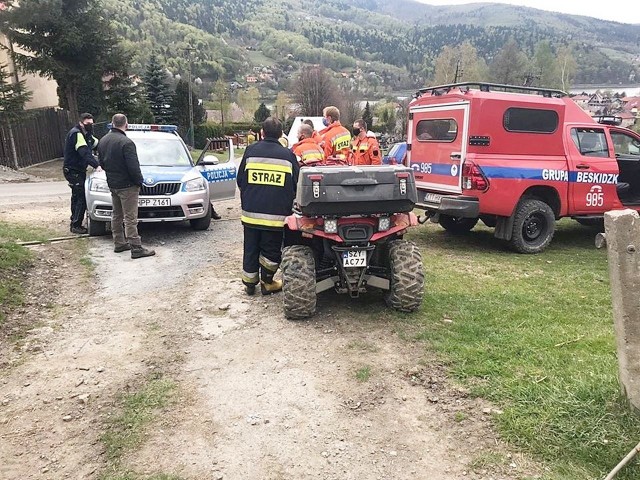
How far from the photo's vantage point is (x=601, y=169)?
852 cm

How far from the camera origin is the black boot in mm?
7391

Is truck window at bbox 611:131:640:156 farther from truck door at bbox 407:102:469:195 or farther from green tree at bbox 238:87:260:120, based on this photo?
green tree at bbox 238:87:260:120

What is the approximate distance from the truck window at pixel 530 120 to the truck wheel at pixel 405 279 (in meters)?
3.75

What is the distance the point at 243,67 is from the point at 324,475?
15987 cm

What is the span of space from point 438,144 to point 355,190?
399 cm

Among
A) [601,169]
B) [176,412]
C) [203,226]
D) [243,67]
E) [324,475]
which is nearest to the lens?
[324,475]

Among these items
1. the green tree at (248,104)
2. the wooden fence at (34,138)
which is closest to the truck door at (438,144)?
the wooden fence at (34,138)

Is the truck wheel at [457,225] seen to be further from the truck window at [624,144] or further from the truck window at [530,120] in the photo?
the truck window at [624,144]

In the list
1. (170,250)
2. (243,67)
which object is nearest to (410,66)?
(243,67)

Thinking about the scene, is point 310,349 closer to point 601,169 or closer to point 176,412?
point 176,412

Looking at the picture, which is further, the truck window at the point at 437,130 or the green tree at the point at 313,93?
the green tree at the point at 313,93

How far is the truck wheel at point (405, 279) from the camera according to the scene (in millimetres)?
4969

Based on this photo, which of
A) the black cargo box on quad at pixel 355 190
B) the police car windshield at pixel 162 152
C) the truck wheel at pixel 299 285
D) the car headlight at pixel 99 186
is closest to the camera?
the black cargo box on quad at pixel 355 190

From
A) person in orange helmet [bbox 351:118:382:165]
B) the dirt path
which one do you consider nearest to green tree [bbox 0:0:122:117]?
person in orange helmet [bbox 351:118:382:165]
